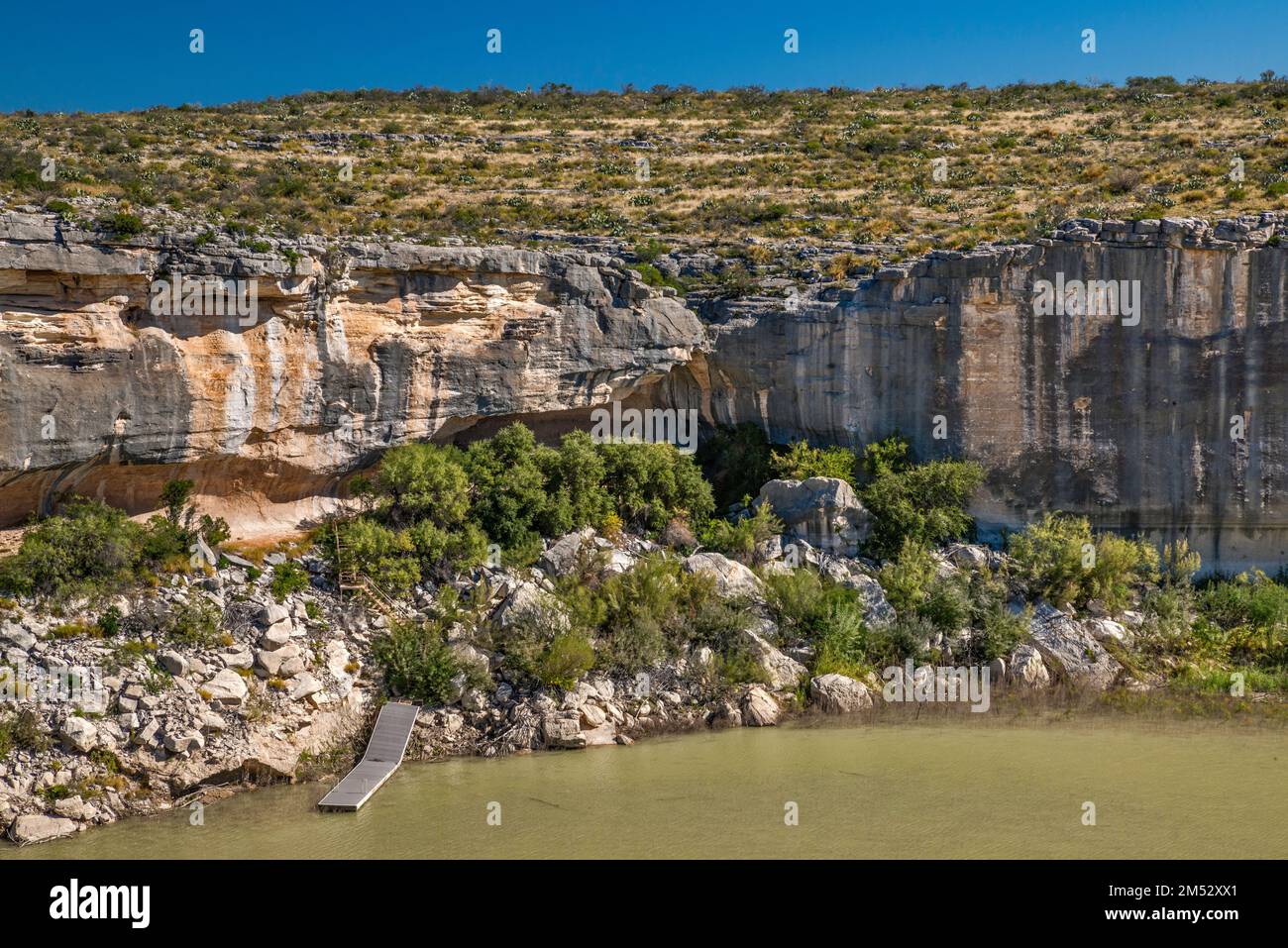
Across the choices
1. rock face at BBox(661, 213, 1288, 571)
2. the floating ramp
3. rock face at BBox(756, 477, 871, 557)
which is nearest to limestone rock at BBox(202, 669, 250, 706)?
the floating ramp

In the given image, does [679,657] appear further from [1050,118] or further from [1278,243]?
[1050,118]

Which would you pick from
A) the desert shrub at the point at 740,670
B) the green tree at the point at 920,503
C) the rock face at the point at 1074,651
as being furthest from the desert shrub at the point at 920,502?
the desert shrub at the point at 740,670

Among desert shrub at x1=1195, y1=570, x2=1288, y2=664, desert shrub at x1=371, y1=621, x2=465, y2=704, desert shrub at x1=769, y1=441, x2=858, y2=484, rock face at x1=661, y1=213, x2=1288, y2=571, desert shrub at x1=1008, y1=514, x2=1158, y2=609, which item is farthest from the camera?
desert shrub at x1=769, y1=441, x2=858, y2=484

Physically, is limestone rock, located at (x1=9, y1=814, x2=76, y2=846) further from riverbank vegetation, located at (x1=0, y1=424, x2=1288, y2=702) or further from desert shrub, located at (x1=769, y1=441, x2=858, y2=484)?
desert shrub, located at (x1=769, y1=441, x2=858, y2=484)

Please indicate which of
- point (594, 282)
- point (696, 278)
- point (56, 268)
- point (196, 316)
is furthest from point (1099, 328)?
point (56, 268)

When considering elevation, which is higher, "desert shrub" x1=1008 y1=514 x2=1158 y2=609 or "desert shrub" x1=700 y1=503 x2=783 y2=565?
"desert shrub" x1=700 y1=503 x2=783 y2=565

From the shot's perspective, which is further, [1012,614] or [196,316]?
[1012,614]
